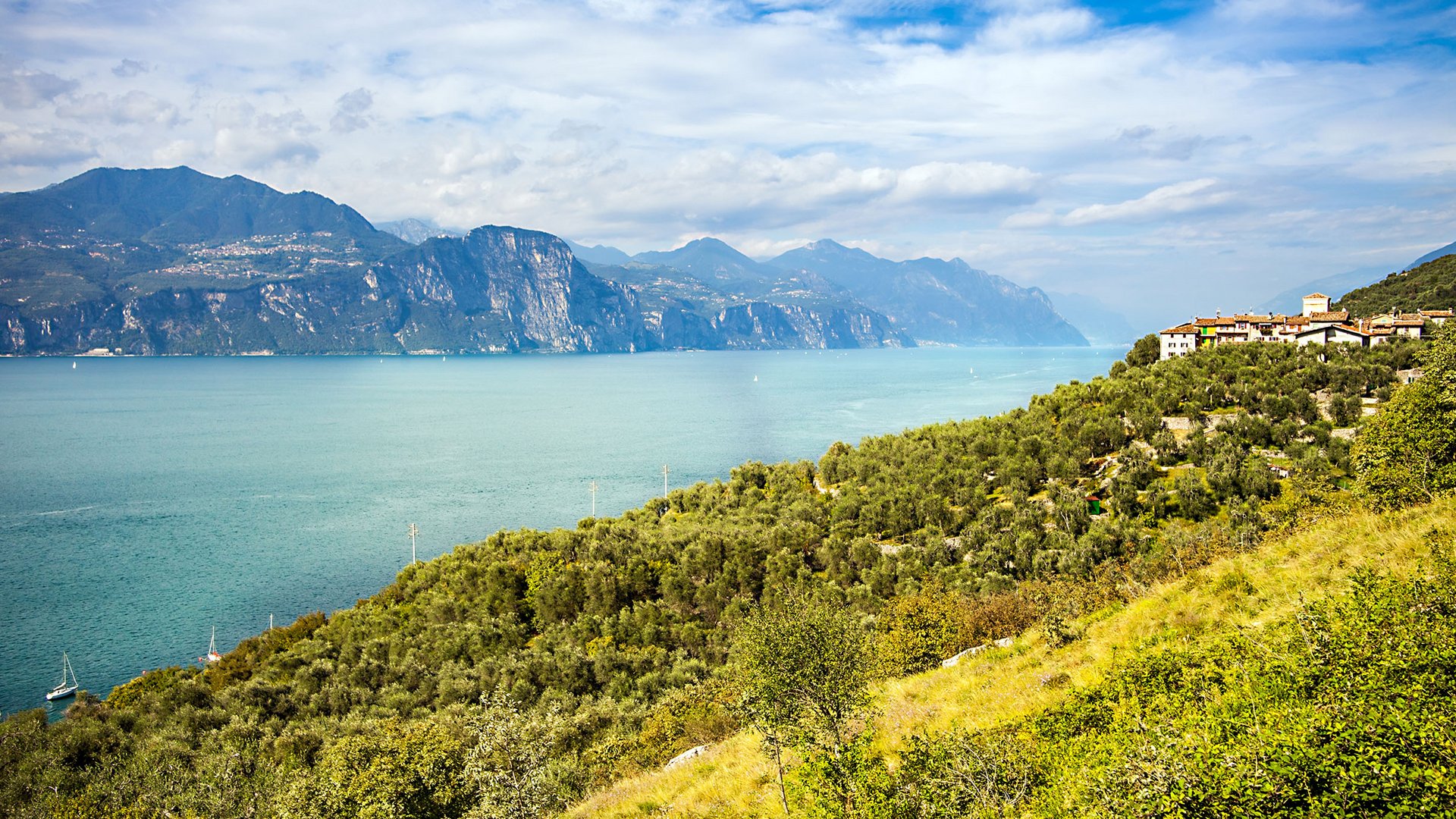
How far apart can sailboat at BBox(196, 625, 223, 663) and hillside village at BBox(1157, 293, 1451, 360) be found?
77605mm

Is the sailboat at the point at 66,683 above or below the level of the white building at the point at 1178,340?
below

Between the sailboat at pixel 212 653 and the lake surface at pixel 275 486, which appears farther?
the lake surface at pixel 275 486

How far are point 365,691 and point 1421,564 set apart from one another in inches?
1524

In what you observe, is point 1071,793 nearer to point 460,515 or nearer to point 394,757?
point 394,757

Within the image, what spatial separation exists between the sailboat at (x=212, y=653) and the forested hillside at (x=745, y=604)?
3334mm

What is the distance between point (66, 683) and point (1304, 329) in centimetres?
10030

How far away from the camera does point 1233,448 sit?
44.4 meters

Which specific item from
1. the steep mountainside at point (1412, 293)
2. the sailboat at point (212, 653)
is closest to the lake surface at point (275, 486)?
the sailboat at point (212, 653)

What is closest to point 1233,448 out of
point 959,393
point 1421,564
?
point 1421,564

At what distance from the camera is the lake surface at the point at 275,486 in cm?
5062

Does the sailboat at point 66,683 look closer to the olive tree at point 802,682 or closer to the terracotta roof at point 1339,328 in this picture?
the olive tree at point 802,682

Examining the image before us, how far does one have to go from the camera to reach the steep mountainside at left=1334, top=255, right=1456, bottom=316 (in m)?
82.1

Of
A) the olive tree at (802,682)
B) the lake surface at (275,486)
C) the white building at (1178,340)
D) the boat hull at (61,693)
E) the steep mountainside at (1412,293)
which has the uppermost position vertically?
the steep mountainside at (1412,293)

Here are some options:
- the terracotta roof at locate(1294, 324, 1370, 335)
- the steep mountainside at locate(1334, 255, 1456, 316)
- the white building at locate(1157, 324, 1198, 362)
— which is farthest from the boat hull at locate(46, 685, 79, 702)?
the steep mountainside at locate(1334, 255, 1456, 316)
